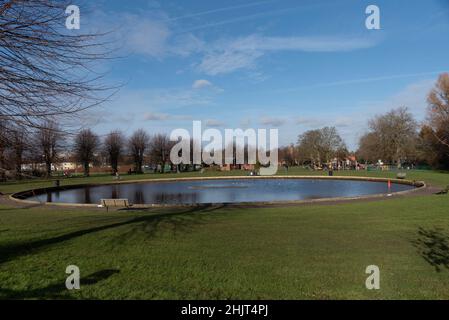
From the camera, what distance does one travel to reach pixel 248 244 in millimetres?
9117

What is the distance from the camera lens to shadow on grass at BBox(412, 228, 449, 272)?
7.17 meters

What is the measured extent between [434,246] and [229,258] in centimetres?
473

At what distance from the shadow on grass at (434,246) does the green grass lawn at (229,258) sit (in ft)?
0.06

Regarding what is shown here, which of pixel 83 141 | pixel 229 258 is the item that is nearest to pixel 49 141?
pixel 83 141

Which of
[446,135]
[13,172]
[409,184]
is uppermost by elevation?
[446,135]

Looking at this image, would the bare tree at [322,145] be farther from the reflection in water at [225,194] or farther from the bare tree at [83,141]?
the bare tree at [83,141]

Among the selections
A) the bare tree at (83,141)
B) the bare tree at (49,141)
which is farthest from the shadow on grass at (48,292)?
the bare tree at (83,141)

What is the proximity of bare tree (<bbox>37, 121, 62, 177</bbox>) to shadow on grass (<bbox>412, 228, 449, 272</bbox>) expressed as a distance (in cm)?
714

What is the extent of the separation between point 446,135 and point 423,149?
701 cm

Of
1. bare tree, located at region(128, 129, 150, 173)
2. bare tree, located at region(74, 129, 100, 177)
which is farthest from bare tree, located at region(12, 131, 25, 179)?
bare tree, located at region(128, 129, 150, 173)

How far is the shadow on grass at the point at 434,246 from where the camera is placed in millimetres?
7168

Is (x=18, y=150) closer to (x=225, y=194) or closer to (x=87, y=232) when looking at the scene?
(x=87, y=232)

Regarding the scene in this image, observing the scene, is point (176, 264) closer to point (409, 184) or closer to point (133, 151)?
point (409, 184)
